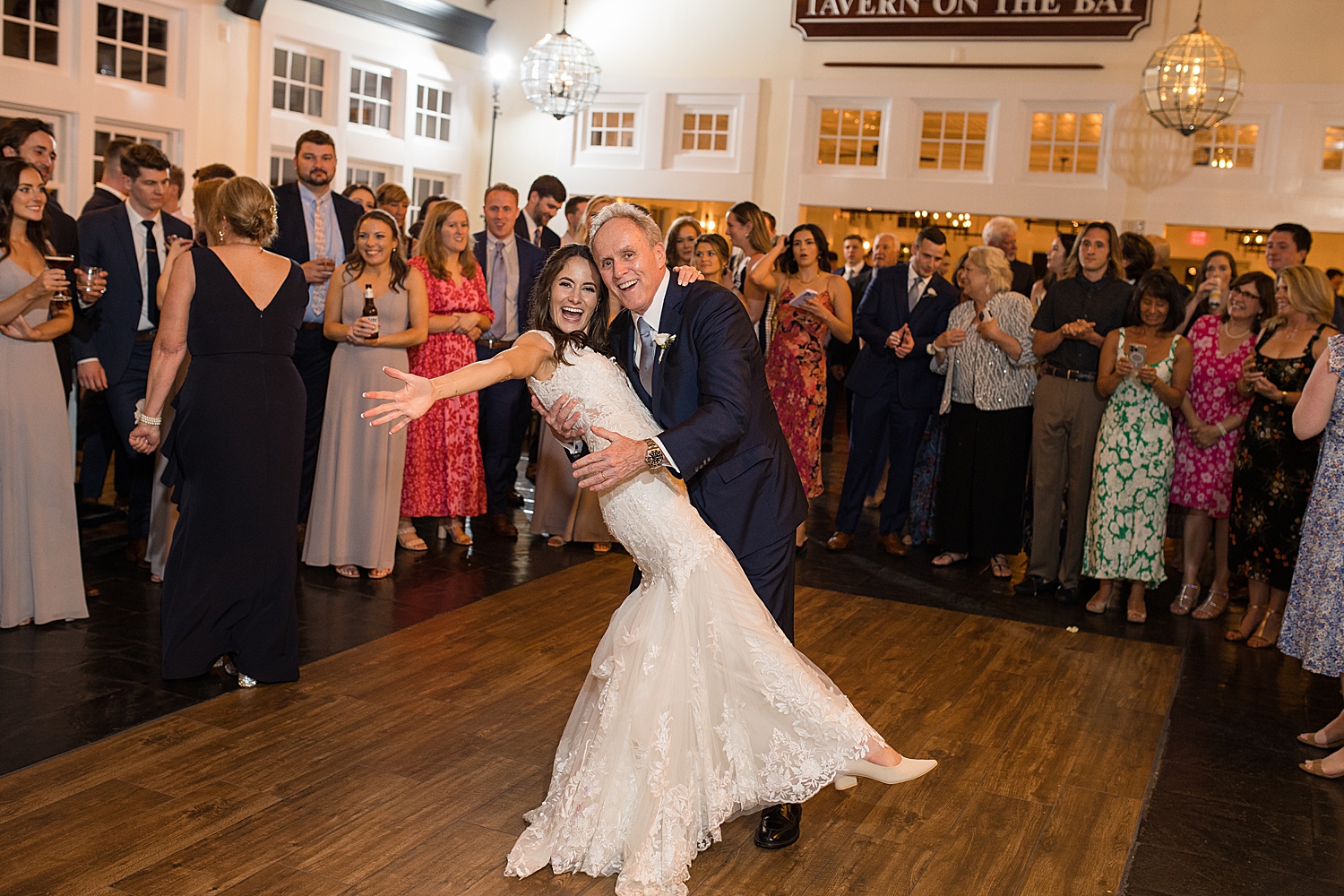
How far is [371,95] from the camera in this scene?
1137 cm

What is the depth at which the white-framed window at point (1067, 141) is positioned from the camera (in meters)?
10.6

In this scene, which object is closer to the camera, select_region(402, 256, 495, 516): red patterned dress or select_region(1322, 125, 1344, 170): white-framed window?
select_region(402, 256, 495, 516): red patterned dress

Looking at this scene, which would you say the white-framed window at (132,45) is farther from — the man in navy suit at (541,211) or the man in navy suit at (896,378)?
the man in navy suit at (896,378)

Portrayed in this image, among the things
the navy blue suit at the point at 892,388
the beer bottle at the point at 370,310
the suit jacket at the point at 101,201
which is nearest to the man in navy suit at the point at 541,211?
the navy blue suit at the point at 892,388

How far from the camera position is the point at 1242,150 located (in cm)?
1020

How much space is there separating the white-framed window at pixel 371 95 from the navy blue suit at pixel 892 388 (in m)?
6.45

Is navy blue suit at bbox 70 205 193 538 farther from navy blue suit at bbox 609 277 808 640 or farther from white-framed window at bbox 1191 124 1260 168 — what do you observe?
white-framed window at bbox 1191 124 1260 168

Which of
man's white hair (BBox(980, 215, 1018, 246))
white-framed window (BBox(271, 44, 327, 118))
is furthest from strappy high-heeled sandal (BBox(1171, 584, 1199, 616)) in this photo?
white-framed window (BBox(271, 44, 327, 118))

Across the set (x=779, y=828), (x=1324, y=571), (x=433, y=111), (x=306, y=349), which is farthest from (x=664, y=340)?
(x=433, y=111)

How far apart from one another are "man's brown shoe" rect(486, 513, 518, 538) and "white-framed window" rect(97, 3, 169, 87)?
503 cm

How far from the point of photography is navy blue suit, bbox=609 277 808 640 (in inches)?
113

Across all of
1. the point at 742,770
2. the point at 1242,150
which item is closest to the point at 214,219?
the point at 742,770

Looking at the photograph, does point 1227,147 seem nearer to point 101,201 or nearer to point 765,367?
point 765,367

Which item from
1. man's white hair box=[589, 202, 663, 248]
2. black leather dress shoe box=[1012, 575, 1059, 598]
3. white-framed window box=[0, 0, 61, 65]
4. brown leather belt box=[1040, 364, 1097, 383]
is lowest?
black leather dress shoe box=[1012, 575, 1059, 598]
